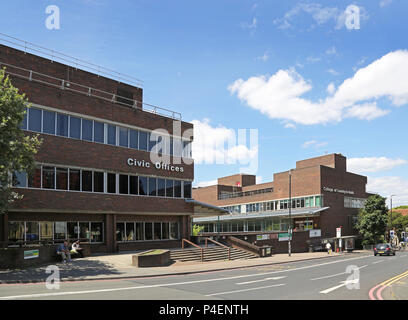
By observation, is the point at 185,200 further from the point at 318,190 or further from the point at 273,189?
the point at 273,189

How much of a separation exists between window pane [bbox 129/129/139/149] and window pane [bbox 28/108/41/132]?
7744 mm

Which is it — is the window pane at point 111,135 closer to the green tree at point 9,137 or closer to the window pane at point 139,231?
the window pane at point 139,231

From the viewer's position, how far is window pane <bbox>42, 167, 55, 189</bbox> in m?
26.6

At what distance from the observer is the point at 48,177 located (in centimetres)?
2677

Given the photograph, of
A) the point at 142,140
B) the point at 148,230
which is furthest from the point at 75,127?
the point at 148,230

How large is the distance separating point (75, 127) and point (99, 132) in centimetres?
203

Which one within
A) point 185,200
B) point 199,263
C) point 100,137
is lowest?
point 199,263

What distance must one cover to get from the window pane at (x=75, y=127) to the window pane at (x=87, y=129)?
0.34m

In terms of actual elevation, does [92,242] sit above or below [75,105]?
below

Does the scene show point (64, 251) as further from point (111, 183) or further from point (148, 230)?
point (148, 230)
